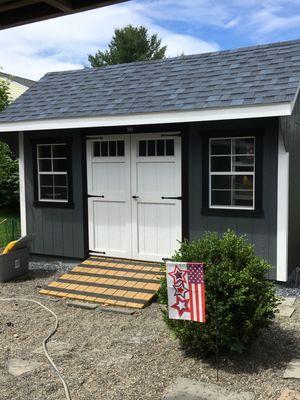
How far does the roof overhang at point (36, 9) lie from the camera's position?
7.75 ft

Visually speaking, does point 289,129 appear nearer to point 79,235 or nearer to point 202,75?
point 202,75

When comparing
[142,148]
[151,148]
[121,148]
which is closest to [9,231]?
[121,148]

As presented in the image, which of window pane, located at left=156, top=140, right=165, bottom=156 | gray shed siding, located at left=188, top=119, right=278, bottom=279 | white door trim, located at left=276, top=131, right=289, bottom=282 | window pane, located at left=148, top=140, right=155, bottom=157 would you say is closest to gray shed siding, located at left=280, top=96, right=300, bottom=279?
white door trim, located at left=276, top=131, right=289, bottom=282

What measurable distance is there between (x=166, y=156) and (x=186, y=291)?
141 inches

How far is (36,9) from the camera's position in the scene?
257 centimetres

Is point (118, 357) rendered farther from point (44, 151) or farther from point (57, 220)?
point (44, 151)

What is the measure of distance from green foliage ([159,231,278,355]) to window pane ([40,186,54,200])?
14.9 ft

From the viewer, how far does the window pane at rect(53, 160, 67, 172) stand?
320 inches

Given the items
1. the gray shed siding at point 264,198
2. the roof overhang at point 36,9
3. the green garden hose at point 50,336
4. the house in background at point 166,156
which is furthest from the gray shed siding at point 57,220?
the roof overhang at point 36,9

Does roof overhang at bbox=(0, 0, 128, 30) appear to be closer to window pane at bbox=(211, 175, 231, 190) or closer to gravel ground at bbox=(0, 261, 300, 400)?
gravel ground at bbox=(0, 261, 300, 400)

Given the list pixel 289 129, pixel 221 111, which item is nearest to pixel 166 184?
pixel 221 111

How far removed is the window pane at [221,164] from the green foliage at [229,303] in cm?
266

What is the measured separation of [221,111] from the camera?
6.31 metres

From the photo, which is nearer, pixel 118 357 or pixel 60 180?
pixel 118 357
